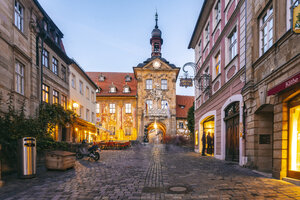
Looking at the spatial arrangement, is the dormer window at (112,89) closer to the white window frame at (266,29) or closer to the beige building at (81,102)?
the beige building at (81,102)

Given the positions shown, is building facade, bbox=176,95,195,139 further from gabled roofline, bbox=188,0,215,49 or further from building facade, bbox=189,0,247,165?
building facade, bbox=189,0,247,165

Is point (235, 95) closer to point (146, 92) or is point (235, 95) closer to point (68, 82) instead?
point (68, 82)

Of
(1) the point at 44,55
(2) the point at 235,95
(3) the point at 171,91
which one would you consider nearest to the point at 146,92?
(3) the point at 171,91

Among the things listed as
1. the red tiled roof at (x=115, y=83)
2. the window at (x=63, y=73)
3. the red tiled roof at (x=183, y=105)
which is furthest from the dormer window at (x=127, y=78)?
the window at (x=63, y=73)

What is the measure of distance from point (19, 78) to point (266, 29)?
1273 centimetres

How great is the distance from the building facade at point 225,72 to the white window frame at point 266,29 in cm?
127

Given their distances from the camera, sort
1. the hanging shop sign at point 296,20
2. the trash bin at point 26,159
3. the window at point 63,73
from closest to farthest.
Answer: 1. the hanging shop sign at point 296,20
2. the trash bin at point 26,159
3. the window at point 63,73

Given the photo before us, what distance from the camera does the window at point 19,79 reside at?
12.6 metres

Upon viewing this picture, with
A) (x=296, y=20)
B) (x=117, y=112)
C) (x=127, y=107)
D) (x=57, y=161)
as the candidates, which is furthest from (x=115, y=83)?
(x=296, y=20)

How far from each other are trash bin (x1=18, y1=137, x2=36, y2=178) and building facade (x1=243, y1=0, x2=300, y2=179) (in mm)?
7840

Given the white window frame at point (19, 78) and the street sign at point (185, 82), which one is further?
the street sign at point (185, 82)

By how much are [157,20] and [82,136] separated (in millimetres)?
31081

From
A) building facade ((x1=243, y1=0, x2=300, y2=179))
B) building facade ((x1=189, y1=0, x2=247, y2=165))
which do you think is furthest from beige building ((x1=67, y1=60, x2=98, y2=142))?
building facade ((x1=243, y1=0, x2=300, y2=179))

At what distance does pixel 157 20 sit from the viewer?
4747 centimetres
